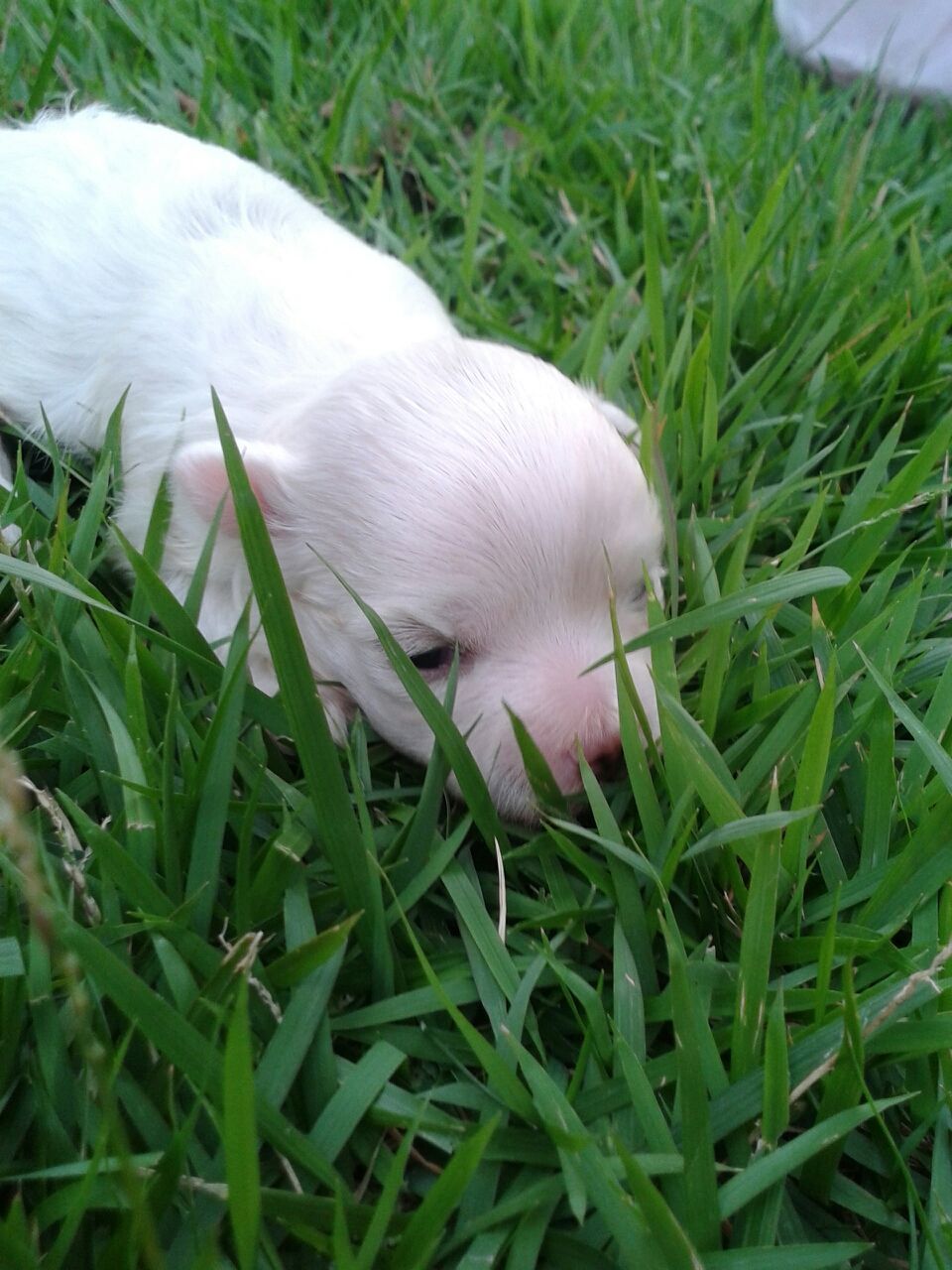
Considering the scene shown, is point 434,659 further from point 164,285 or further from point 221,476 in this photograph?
point 164,285

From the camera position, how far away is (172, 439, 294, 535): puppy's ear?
207 centimetres

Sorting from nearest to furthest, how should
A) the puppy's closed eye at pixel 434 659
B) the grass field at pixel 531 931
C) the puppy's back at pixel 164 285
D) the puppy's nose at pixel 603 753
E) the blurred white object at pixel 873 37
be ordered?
the grass field at pixel 531 931, the puppy's nose at pixel 603 753, the puppy's closed eye at pixel 434 659, the puppy's back at pixel 164 285, the blurred white object at pixel 873 37

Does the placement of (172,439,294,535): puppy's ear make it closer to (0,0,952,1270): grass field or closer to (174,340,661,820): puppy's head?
(174,340,661,820): puppy's head

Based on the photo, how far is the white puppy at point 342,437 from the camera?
188 cm

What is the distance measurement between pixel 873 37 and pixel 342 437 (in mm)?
4581

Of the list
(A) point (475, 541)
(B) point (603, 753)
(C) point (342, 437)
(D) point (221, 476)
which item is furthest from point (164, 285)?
(B) point (603, 753)

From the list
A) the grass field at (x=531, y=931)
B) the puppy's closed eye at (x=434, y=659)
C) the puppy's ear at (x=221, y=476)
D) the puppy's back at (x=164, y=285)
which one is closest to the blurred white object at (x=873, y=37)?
the grass field at (x=531, y=931)

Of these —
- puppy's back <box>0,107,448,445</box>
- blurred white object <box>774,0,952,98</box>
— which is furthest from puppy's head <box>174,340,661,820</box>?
blurred white object <box>774,0,952,98</box>

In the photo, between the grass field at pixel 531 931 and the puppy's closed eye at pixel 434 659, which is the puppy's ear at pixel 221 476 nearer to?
the grass field at pixel 531 931

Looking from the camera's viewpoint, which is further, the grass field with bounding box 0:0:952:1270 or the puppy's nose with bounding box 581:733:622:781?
the puppy's nose with bounding box 581:733:622:781

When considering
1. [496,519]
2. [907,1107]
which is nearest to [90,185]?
[496,519]

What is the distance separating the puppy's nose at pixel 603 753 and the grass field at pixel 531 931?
6 centimetres

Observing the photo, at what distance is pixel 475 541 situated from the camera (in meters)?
1.85

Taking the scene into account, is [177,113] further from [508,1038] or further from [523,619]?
[508,1038]
